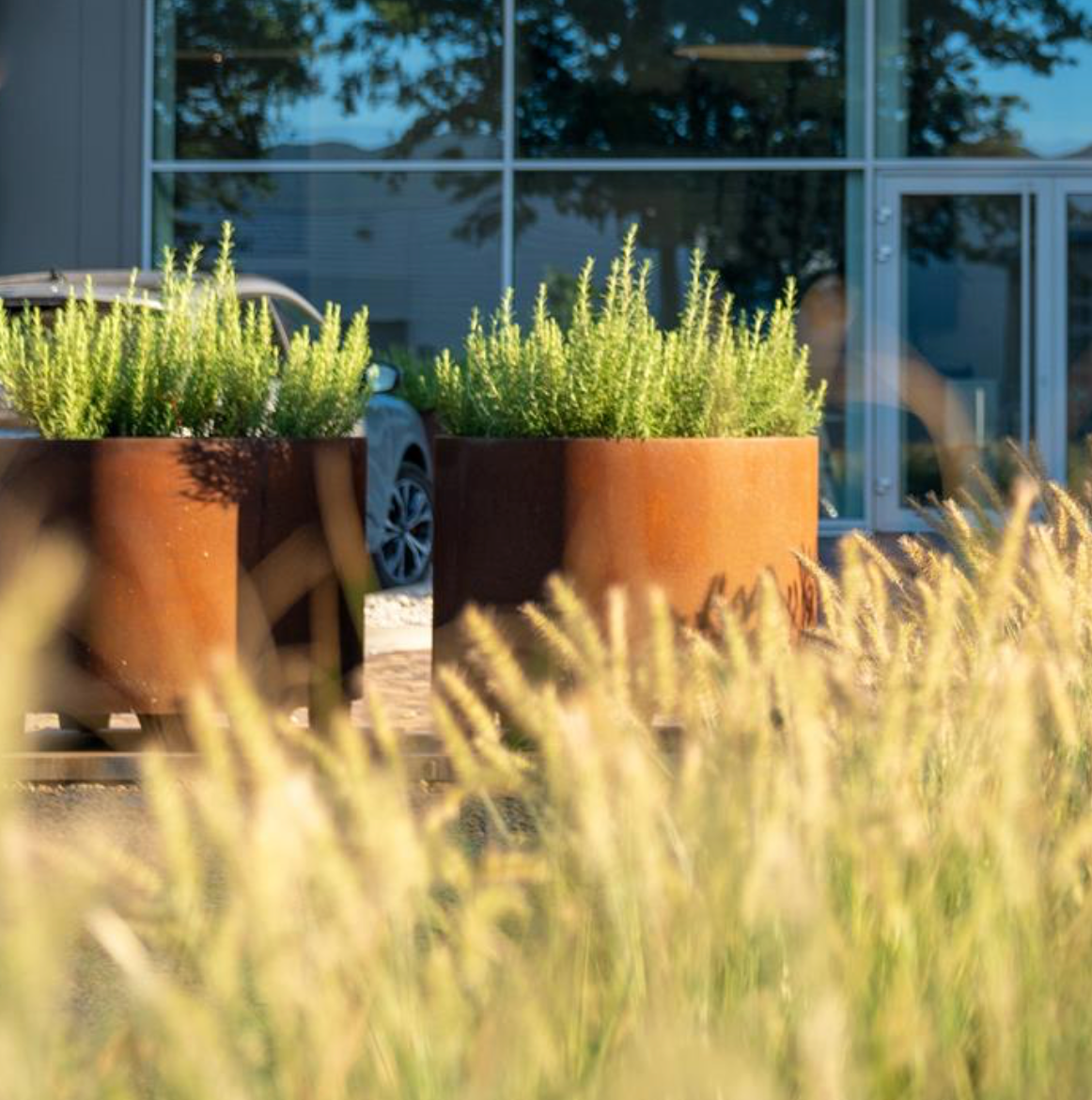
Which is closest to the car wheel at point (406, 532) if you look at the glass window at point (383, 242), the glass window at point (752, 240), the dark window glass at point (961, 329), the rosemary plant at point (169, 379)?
the glass window at point (383, 242)

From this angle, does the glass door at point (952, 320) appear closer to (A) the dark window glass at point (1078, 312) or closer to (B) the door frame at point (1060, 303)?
(B) the door frame at point (1060, 303)

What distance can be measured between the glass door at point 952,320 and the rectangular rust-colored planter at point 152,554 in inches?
407

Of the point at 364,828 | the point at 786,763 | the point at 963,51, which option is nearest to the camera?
the point at 364,828

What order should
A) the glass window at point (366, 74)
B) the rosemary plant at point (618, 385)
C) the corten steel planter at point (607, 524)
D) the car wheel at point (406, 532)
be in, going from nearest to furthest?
the corten steel planter at point (607, 524), the rosemary plant at point (618, 385), the car wheel at point (406, 532), the glass window at point (366, 74)

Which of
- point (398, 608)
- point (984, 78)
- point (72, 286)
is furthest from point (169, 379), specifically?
point (984, 78)

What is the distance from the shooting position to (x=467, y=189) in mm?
14930

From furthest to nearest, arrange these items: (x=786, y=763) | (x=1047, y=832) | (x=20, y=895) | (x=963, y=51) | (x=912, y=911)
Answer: (x=963, y=51)
(x=1047, y=832)
(x=786, y=763)
(x=912, y=911)
(x=20, y=895)

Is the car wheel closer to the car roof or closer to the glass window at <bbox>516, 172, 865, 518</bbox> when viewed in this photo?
the car roof

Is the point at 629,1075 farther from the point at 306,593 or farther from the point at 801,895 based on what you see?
the point at 306,593

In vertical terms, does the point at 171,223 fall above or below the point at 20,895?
above

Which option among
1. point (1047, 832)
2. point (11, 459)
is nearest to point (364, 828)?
point (1047, 832)

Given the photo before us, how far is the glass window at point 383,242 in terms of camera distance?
579 inches

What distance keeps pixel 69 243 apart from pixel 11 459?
10866 millimetres

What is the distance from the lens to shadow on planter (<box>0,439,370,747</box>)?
470 cm
